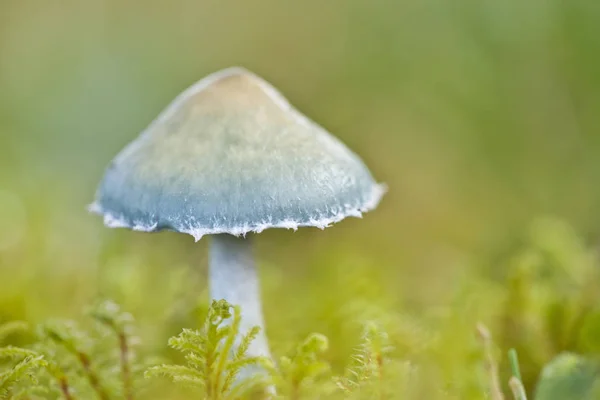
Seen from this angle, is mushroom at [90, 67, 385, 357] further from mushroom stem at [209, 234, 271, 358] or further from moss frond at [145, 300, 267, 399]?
moss frond at [145, 300, 267, 399]

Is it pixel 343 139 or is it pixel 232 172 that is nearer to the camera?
pixel 232 172

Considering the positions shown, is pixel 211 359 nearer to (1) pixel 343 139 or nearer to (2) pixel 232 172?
(2) pixel 232 172

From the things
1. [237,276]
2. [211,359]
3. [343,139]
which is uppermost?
[343,139]

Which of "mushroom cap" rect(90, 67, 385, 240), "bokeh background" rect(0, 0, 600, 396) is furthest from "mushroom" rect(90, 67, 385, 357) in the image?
"bokeh background" rect(0, 0, 600, 396)

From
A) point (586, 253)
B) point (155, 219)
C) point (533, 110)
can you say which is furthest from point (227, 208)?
point (533, 110)

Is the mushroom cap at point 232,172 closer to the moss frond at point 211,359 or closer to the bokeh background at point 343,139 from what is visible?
the moss frond at point 211,359

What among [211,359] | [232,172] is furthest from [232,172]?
[211,359]

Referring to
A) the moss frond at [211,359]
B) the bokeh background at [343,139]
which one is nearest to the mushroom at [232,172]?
the moss frond at [211,359]

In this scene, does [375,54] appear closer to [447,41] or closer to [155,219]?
[447,41]

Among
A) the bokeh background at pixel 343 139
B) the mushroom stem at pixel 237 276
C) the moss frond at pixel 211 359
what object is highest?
the bokeh background at pixel 343 139
